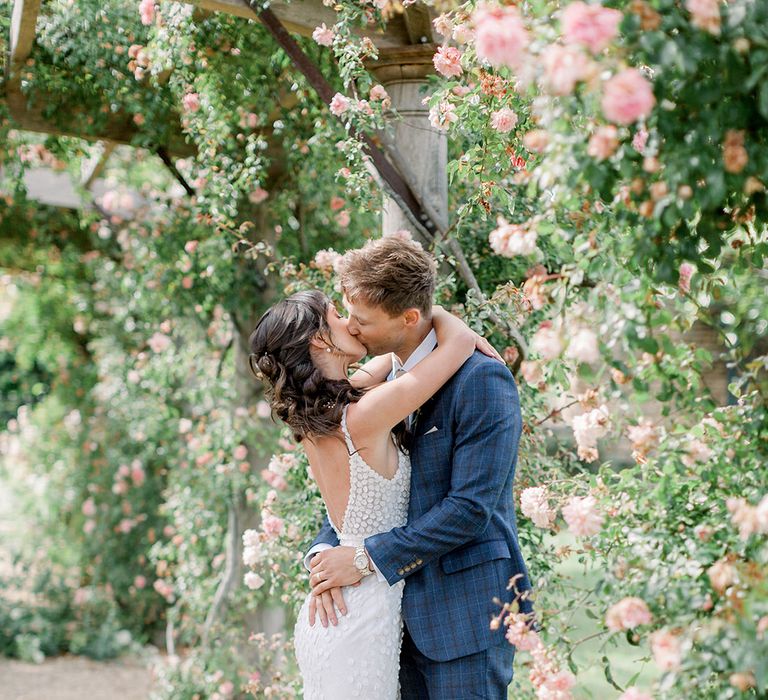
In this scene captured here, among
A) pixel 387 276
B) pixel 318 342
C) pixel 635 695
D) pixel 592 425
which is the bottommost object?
pixel 635 695

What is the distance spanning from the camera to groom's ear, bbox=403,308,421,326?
2.11 meters

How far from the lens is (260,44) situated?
3.53 metres

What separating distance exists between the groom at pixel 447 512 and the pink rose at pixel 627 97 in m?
0.92

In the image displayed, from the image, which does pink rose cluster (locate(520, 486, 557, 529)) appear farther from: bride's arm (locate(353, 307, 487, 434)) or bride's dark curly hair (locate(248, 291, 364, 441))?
bride's dark curly hair (locate(248, 291, 364, 441))

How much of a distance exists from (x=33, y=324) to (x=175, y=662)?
316cm

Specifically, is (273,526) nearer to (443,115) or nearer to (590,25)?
(443,115)

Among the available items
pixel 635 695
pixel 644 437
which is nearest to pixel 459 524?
pixel 644 437

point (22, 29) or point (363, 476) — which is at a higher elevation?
point (22, 29)

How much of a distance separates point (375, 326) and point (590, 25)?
103 cm

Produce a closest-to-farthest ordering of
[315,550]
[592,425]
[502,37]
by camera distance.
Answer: [502,37] < [592,425] < [315,550]

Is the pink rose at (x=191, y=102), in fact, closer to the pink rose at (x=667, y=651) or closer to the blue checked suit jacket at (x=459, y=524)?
the blue checked suit jacket at (x=459, y=524)

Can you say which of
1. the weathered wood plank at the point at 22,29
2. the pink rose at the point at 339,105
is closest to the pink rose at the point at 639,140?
the pink rose at the point at 339,105

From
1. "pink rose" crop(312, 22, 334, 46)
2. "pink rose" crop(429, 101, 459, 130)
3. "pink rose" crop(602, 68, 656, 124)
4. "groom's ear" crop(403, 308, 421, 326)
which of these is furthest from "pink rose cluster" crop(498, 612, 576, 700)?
"pink rose" crop(312, 22, 334, 46)

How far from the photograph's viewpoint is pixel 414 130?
2740mm
